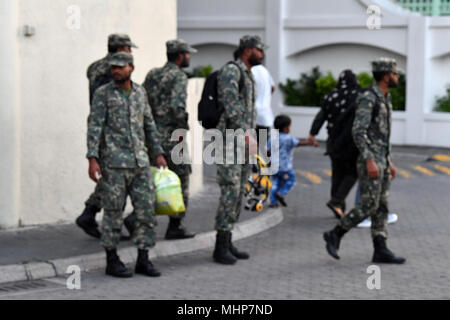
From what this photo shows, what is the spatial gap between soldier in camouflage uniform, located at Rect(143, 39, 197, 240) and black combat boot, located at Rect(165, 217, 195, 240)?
0.41 meters

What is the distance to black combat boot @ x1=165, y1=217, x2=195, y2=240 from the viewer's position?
9633mm

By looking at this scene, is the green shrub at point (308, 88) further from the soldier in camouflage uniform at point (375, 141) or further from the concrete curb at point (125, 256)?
the soldier in camouflage uniform at point (375, 141)

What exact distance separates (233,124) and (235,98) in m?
0.24

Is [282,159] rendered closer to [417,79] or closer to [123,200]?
[123,200]

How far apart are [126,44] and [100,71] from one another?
545mm

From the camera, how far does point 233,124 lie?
8633 millimetres

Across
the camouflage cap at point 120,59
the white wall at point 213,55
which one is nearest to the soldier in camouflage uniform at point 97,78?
the camouflage cap at point 120,59

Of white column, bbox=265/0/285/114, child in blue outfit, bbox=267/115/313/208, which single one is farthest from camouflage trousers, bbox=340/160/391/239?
white column, bbox=265/0/285/114

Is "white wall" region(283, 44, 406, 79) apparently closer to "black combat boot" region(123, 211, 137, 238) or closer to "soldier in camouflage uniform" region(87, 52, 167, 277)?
"black combat boot" region(123, 211, 137, 238)

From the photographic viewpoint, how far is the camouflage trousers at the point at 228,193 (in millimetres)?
8719

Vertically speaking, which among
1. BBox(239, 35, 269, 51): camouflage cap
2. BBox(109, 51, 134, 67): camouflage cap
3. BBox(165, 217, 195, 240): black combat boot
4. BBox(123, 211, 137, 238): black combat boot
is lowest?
BBox(165, 217, 195, 240): black combat boot

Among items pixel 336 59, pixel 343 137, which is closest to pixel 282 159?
pixel 343 137

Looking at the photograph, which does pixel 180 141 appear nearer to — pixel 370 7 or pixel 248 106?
pixel 248 106
